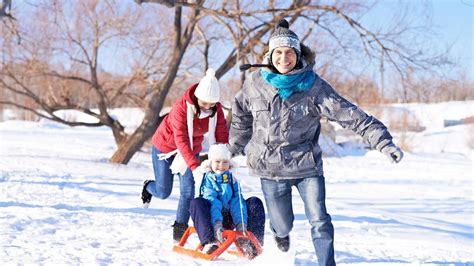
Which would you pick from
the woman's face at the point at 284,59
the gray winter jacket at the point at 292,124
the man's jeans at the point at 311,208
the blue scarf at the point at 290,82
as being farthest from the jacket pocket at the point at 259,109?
the man's jeans at the point at 311,208

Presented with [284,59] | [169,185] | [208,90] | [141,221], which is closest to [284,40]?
[284,59]

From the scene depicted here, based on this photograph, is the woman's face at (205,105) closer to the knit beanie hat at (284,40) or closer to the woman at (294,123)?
the woman at (294,123)

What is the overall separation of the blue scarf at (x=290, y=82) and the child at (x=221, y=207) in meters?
0.76

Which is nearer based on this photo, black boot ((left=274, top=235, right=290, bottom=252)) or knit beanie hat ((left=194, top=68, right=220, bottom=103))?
black boot ((left=274, top=235, right=290, bottom=252))

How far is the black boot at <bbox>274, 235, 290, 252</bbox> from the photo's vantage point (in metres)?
4.39

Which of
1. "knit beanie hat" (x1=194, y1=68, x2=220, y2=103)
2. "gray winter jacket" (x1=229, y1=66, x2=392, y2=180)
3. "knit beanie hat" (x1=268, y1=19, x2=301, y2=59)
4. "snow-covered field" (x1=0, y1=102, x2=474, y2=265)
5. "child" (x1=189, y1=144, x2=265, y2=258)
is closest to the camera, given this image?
"gray winter jacket" (x1=229, y1=66, x2=392, y2=180)

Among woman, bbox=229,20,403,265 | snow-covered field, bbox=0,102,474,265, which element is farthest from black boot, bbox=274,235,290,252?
woman, bbox=229,20,403,265

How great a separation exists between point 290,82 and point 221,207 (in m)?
1.14

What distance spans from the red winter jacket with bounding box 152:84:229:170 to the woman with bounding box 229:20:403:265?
0.73m

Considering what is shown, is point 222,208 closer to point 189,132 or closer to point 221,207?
point 221,207

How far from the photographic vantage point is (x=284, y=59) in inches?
153

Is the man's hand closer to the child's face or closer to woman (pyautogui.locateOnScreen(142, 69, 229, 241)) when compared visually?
the child's face

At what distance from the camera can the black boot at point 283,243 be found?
14.4 feet

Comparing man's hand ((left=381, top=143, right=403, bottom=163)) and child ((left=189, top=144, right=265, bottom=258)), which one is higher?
man's hand ((left=381, top=143, right=403, bottom=163))
